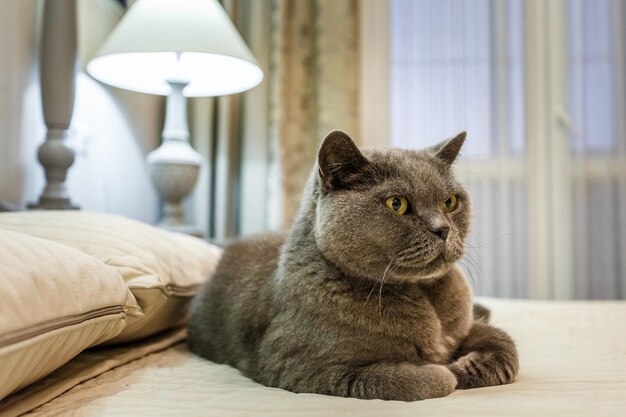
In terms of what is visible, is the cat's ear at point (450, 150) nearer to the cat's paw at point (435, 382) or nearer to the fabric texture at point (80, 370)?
the cat's paw at point (435, 382)

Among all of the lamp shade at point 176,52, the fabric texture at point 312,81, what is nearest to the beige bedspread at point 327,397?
the lamp shade at point 176,52

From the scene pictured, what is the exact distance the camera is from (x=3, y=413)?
81 centimetres

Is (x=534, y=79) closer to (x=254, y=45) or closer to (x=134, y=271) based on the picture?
(x=254, y=45)

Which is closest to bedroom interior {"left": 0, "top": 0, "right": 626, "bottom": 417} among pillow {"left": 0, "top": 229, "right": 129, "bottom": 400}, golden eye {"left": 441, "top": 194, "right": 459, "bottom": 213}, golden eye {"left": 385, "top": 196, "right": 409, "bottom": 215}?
pillow {"left": 0, "top": 229, "right": 129, "bottom": 400}

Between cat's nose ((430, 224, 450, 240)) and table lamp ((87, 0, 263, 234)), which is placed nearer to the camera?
cat's nose ((430, 224, 450, 240))

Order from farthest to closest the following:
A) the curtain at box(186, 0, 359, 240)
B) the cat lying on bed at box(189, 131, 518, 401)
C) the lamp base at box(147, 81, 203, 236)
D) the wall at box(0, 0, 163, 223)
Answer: the curtain at box(186, 0, 359, 240) → the lamp base at box(147, 81, 203, 236) → the wall at box(0, 0, 163, 223) → the cat lying on bed at box(189, 131, 518, 401)

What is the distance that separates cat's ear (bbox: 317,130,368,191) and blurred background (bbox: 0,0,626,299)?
1.75m

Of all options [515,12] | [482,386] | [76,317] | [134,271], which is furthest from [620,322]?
[515,12]

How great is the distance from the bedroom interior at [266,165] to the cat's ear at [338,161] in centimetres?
32

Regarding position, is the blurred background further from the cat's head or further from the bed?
the cat's head

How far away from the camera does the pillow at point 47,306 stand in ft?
2.48

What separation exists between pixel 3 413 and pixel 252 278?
621 mm

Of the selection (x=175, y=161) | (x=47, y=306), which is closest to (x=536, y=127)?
(x=175, y=161)

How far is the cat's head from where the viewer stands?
1039 millimetres
